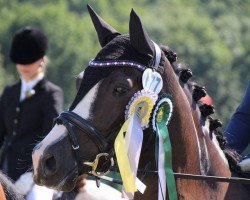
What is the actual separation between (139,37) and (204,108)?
1.76 feet

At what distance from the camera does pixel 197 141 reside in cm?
443

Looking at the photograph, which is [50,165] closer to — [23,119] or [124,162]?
[124,162]

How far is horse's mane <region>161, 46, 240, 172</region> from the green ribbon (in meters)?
0.25

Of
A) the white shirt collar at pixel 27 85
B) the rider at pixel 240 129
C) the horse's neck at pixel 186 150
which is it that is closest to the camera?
the horse's neck at pixel 186 150

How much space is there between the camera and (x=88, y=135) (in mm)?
4148

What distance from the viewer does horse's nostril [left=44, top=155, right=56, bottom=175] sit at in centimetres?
410

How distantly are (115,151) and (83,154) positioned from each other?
0.15 meters

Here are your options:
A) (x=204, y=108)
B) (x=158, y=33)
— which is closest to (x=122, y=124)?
(x=204, y=108)

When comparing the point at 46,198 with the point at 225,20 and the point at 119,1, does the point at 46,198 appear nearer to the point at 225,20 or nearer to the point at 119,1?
the point at 225,20

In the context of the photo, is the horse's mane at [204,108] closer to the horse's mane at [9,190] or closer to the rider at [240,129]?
the rider at [240,129]

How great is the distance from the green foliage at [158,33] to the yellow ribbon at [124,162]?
4373 centimetres

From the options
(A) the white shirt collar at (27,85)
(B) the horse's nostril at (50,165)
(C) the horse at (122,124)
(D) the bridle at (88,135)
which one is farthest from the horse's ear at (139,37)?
(A) the white shirt collar at (27,85)

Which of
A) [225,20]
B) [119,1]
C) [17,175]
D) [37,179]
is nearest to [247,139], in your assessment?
[37,179]

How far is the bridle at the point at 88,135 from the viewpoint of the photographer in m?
4.13
